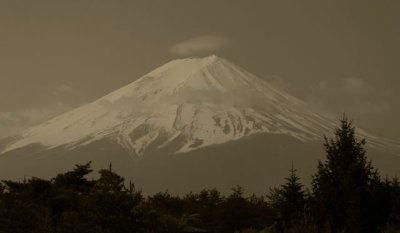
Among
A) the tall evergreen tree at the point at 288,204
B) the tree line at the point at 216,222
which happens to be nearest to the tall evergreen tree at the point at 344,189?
the tree line at the point at 216,222

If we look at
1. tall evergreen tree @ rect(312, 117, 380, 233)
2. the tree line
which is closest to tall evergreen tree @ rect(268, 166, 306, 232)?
the tree line

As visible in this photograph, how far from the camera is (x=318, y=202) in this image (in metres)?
19.9

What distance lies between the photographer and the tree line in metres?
16.6

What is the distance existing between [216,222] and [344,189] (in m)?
9.03

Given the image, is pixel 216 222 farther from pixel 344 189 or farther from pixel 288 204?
Answer: pixel 344 189

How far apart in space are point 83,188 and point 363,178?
36.5 feet

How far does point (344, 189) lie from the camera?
64.3ft

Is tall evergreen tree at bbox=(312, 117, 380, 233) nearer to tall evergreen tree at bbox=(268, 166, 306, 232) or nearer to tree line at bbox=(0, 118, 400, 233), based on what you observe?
tree line at bbox=(0, 118, 400, 233)

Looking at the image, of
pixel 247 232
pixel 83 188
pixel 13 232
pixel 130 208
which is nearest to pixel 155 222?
pixel 130 208

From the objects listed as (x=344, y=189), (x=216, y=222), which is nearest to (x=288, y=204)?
(x=344, y=189)

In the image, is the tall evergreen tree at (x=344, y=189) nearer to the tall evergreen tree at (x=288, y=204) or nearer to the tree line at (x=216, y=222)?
the tree line at (x=216, y=222)

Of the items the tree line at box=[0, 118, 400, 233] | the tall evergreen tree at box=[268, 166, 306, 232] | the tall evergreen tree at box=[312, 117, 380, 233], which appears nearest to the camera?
the tree line at box=[0, 118, 400, 233]

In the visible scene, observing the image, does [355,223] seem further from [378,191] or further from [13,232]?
[13,232]

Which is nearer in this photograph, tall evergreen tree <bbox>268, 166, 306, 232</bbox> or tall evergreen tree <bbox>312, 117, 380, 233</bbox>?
tall evergreen tree <bbox>312, 117, 380, 233</bbox>
